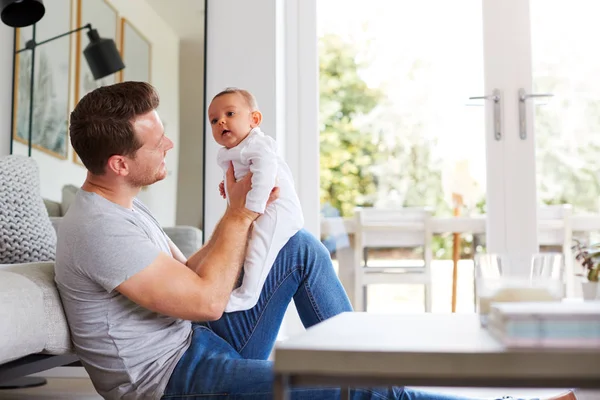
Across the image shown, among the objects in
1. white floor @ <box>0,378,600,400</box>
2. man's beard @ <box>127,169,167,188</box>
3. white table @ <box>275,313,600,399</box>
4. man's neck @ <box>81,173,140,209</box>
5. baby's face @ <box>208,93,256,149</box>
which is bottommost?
white floor @ <box>0,378,600,400</box>

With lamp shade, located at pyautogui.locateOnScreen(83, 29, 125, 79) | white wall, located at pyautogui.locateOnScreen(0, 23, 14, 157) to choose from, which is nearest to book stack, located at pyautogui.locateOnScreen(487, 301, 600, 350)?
lamp shade, located at pyautogui.locateOnScreen(83, 29, 125, 79)

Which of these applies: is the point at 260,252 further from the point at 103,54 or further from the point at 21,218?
the point at 103,54

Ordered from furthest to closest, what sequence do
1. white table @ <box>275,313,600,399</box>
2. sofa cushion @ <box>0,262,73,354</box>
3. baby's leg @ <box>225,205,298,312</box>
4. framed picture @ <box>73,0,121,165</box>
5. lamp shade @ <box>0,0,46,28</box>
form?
framed picture @ <box>73,0,121,165</box>, lamp shade @ <box>0,0,46,28</box>, baby's leg @ <box>225,205,298,312</box>, sofa cushion @ <box>0,262,73,354</box>, white table @ <box>275,313,600,399</box>

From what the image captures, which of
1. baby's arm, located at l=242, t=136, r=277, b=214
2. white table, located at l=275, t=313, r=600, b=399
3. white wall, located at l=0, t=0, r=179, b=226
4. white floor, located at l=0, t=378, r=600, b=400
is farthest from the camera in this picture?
white wall, located at l=0, t=0, r=179, b=226

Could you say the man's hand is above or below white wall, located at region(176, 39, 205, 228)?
below

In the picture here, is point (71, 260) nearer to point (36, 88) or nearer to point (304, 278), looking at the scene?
point (304, 278)

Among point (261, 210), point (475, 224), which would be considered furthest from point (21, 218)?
point (475, 224)

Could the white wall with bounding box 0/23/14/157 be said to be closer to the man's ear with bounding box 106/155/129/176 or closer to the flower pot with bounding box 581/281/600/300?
the man's ear with bounding box 106/155/129/176

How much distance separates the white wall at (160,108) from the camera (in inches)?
132

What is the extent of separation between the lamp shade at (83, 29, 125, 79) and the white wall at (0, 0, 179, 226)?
6.8 inches

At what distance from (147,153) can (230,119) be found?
0.55 metres

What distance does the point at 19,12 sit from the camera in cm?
257

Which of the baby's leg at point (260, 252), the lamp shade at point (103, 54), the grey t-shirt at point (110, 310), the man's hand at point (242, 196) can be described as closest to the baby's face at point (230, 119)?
the man's hand at point (242, 196)

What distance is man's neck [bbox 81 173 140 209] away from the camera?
1687 millimetres
